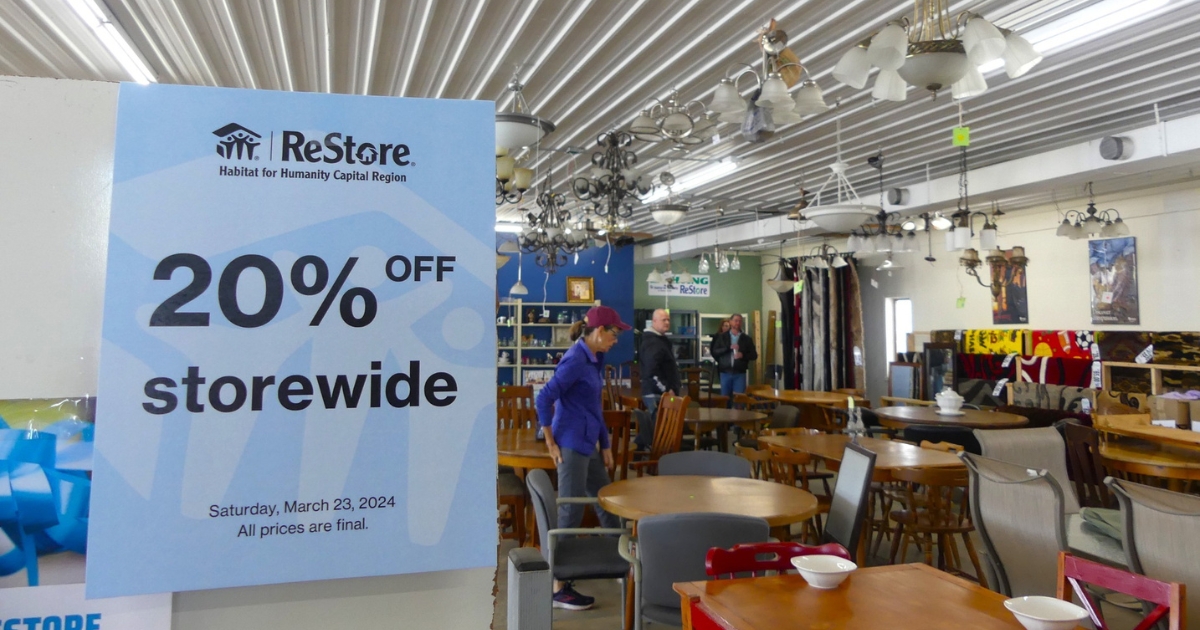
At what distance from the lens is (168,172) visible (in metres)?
1.02

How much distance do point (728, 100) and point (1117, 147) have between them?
173 inches

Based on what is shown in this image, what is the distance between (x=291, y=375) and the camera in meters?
1.03

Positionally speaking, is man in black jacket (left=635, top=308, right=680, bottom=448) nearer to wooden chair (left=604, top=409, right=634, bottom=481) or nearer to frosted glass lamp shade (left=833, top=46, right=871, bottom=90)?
wooden chair (left=604, top=409, right=634, bottom=481)

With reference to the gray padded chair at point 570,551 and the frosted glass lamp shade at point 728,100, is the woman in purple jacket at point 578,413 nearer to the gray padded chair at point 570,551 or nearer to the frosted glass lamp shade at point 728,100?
the gray padded chair at point 570,551

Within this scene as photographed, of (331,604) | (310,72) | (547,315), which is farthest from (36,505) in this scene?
(547,315)

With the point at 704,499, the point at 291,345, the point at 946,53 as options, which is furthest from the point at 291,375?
A: the point at 704,499

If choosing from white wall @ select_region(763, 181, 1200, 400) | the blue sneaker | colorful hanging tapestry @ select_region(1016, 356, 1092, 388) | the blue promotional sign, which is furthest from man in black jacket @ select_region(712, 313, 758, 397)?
the blue promotional sign

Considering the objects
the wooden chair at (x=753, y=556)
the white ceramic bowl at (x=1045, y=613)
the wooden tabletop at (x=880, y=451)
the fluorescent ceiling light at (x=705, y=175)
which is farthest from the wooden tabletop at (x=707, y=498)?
the fluorescent ceiling light at (x=705, y=175)

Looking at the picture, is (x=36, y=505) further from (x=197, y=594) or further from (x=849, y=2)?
(x=849, y=2)

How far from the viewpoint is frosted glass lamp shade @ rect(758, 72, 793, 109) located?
10.4 ft

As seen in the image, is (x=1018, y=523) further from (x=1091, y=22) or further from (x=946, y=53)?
(x=1091, y=22)

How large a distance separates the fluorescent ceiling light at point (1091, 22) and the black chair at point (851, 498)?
2224 millimetres

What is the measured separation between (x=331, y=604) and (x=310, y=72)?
4.89 meters

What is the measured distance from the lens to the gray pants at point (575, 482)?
3.81 m
